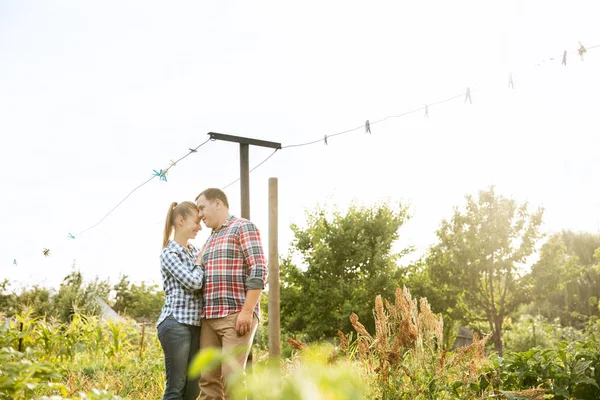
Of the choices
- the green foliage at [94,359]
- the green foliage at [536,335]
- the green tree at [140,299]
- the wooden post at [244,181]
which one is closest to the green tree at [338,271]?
the green foliage at [536,335]

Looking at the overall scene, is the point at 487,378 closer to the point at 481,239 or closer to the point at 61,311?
the point at 481,239

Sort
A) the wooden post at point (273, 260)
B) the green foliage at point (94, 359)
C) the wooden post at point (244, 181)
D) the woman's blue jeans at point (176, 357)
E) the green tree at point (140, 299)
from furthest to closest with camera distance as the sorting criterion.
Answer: the green tree at point (140, 299)
the green foliage at point (94, 359)
the wooden post at point (244, 181)
the wooden post at point (273, 260)
the woman's blue jeans at point (176, 357)

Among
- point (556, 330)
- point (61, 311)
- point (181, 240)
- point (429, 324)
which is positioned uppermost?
point (181, 240)

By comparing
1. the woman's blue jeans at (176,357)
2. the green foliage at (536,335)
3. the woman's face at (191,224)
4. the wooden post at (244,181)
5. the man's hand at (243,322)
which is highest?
the wooden post at (244,181)

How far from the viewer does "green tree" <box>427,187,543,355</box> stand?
673 inches

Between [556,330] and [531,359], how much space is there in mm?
18492

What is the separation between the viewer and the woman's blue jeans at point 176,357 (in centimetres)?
318

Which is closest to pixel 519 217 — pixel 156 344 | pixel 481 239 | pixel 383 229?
pixel 481 239

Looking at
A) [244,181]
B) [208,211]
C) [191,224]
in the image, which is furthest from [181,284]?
[244,181]

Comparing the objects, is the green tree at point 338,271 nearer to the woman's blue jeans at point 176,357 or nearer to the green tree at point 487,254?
the green tree at point 487,254

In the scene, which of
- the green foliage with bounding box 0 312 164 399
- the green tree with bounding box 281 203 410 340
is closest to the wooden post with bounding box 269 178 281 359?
the green foliage with bounding box 0 312 164 399

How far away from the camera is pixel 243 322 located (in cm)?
330

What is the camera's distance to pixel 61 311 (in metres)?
16.9

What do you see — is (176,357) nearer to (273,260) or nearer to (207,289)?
(207,289)
